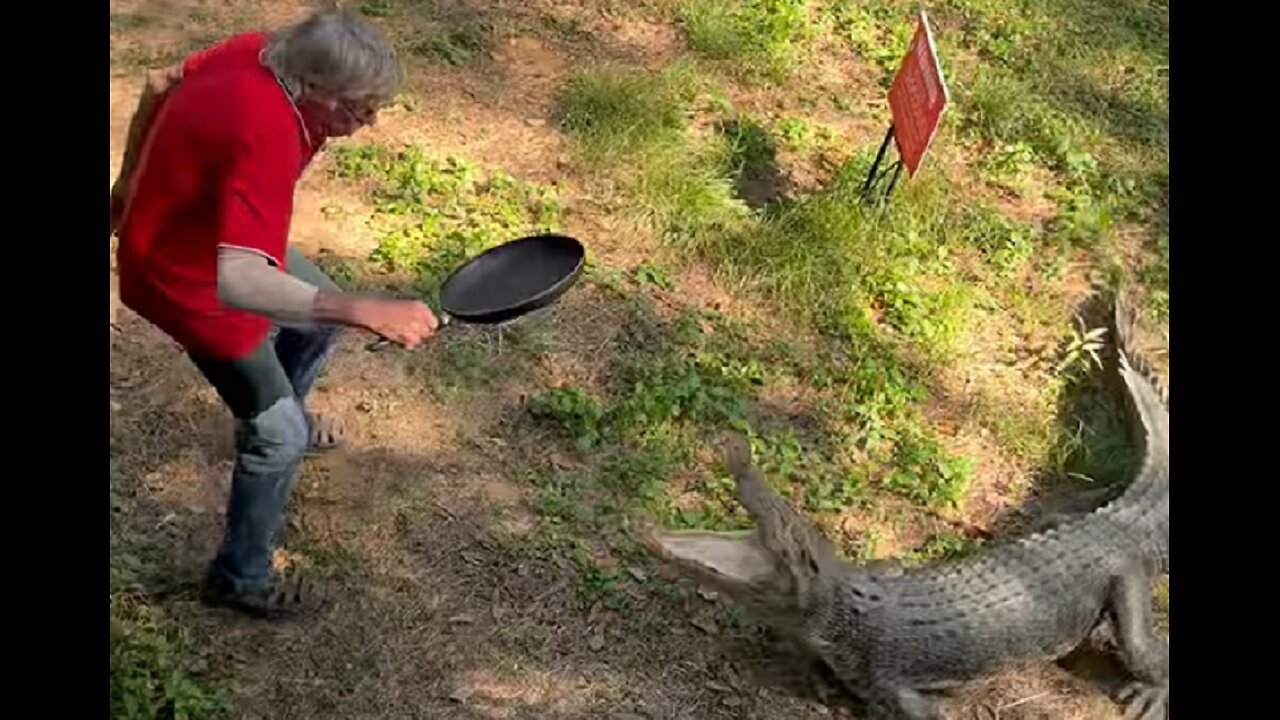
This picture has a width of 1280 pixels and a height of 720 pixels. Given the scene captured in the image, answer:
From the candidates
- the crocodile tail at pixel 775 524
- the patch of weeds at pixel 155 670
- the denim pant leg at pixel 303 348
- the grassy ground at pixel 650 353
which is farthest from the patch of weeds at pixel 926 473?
the patch of weeds at pixel 155 670

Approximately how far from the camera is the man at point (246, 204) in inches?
105

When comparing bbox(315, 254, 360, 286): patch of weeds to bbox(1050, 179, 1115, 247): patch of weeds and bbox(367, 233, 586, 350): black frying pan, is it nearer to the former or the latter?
bbox(367, 233, 586, 350): black frying pan

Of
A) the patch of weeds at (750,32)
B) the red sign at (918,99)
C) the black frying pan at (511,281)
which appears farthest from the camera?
the patch of weeds at (750,32)

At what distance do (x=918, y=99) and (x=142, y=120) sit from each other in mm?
2938

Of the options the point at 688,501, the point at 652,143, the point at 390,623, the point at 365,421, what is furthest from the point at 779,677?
the point at 652,143

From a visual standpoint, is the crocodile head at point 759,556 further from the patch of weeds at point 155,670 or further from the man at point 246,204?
the patch of weeds at point 155,670

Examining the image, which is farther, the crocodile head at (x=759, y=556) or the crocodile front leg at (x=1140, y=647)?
the crocodile front leg at (x=1140, y=647)

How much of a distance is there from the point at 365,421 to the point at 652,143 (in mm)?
1932

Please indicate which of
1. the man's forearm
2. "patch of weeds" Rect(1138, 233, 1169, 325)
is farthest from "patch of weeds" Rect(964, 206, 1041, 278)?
the man's forearm

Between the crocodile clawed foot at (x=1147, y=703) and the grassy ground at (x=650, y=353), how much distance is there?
71 millimetres

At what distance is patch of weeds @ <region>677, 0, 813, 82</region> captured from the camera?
20.4 ft

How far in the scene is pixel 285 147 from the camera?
106 inches

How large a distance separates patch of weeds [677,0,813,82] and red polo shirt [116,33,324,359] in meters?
3.59

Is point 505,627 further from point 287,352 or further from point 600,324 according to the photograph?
point 600,324
